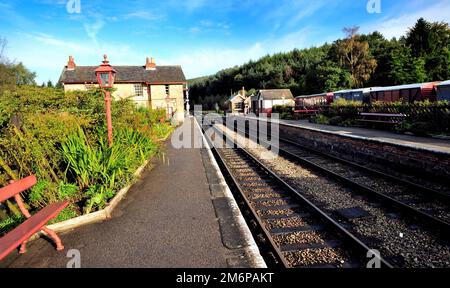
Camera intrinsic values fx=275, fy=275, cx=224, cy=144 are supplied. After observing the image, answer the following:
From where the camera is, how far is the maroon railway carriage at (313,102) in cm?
2828

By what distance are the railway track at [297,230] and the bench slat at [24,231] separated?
10.3 feet

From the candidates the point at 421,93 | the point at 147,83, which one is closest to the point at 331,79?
the point at 421,93

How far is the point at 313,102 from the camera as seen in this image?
39.2 m

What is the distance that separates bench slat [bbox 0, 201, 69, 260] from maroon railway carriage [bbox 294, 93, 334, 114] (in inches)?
992

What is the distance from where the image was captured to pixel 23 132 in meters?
5.48

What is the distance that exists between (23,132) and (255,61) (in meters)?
118

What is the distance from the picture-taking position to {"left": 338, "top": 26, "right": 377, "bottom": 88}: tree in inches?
2037

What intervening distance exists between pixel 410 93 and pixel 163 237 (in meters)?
26.2

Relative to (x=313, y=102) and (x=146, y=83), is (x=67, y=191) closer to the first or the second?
(x=146, y=83)

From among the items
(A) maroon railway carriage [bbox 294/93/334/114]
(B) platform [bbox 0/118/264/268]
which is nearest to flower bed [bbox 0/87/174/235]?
(B) platform [bbox 0/118/264/268]

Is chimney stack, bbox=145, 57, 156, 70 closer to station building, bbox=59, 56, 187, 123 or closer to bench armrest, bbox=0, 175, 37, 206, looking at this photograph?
station building, bbox=59, 56, 187, 123

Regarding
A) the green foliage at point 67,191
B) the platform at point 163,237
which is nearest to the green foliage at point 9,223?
the green foliage at point 67,191

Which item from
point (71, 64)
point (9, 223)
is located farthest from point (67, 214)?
point (71, 64)

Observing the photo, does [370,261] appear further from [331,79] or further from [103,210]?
[331,79]
